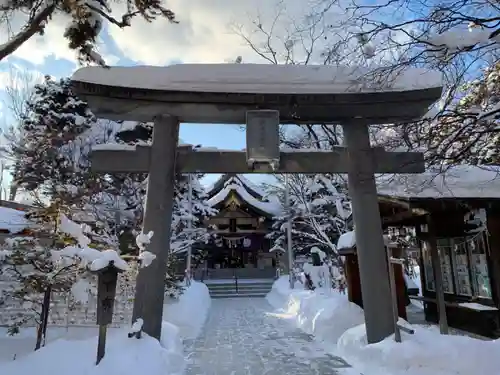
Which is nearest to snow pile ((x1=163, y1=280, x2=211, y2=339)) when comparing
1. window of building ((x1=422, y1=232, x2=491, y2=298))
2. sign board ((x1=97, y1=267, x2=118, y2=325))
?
sign board ((x1=97, y1=267, x2=118, y2=325))

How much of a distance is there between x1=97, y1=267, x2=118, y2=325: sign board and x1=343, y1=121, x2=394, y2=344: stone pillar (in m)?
4.47

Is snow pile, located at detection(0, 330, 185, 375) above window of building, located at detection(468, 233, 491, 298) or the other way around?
the other way around

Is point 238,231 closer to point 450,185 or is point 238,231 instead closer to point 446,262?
point 446,262

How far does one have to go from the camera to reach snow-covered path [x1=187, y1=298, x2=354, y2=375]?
7.01 meters

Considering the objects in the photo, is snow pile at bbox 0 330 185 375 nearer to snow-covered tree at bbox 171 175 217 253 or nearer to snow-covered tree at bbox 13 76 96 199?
snow-covered tree at bbox 13 76 96 199

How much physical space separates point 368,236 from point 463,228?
3.36 meters

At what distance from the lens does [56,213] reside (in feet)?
25.3

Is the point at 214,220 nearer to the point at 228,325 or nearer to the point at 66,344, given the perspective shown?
the point at 228,325

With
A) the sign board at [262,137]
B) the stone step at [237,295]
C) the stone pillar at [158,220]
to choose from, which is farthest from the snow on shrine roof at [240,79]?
the stone step at [237,295]

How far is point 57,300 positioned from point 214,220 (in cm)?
2228

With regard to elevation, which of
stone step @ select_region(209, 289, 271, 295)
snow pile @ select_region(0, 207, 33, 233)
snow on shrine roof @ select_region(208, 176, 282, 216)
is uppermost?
snow on shrine roof @ select_region(208, 176, 282, 216)

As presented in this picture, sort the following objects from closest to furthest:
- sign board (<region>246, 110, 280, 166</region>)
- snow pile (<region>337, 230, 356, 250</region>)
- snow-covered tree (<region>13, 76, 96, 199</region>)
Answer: sign board (<region>246, 110, 280, 166</region>) < snow pile (<region>337, 230, 356, 250</region>) < snow-covered tree (<region>13, 76, 96, 199</region>)

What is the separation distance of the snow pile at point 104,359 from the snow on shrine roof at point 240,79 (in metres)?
4.59

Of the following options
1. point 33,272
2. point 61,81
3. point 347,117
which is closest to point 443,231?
point 347,117
